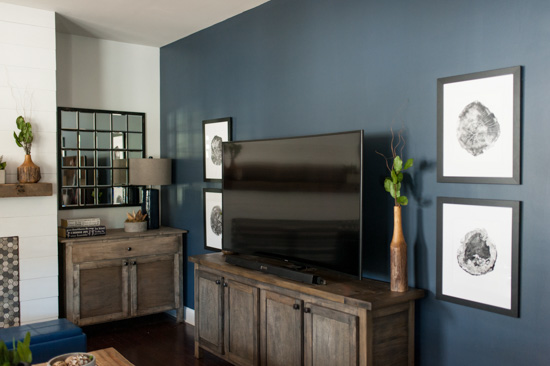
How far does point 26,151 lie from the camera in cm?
385

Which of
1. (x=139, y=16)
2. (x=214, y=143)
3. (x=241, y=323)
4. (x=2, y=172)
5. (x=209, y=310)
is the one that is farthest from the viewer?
(x=214, y=143)

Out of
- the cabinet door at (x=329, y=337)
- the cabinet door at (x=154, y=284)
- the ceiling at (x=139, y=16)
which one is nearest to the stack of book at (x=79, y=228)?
the cabinet door at (x=154, y=284)

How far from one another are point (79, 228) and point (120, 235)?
0.34m

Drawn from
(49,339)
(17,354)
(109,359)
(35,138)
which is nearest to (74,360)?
(17,354)

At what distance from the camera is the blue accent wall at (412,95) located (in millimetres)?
2223

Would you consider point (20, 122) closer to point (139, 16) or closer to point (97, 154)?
point (97, 154)

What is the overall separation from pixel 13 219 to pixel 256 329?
211 centimetres

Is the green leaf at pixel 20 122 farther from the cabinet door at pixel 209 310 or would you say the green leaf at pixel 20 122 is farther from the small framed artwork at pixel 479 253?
the small framed artwork at pixel 479 253

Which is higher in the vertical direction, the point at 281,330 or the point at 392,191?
the point at 392,191

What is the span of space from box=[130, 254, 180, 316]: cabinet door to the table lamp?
383mm

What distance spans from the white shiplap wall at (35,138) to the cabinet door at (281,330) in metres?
1.94

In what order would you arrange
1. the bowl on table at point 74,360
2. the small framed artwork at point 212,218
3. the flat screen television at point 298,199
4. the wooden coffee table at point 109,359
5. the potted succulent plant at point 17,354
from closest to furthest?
the potted succulent plant at point 17,354
the bowl on table at point 74,360
the wooden coffee table at point 109,359
the flat screen television at point 298,199
the small framed artwork at point 212,218

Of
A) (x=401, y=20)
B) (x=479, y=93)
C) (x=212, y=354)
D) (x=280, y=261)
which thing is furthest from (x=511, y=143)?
(x=212, y=354)

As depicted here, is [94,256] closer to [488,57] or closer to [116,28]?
[116,28]
